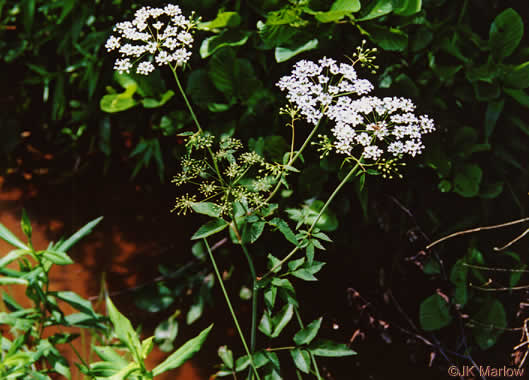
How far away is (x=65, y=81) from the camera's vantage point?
1784 mm

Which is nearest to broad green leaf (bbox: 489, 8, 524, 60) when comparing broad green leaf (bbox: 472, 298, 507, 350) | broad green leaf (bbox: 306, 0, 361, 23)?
broad green leaf (bbox: 306, 0, 361, 23)

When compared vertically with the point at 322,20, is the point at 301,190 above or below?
below

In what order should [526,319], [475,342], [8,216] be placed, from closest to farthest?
[526,319], [475,342], [8,216]

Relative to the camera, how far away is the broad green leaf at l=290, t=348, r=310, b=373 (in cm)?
102

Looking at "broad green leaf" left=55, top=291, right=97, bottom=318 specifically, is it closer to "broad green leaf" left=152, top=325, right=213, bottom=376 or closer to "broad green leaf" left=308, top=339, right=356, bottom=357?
"broad green leaf" left=152, top=325, right=213, bottom=376

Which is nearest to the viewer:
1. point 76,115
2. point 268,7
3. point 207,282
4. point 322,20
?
point 322,20

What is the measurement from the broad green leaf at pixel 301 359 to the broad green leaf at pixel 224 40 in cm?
71

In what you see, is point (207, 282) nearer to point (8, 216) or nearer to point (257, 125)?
point (257, 125)

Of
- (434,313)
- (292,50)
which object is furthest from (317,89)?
(434,313)

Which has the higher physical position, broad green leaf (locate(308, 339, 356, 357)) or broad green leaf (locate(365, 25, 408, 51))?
broad green leaf (locate(365, 25, 408, 51))

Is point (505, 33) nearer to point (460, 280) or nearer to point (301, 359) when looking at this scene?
point (460, 280)

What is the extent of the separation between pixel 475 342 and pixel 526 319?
0.19 metres

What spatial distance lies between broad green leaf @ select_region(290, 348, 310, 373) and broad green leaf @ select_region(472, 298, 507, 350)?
1.99 ft

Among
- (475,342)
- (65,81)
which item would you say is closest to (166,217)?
(65,81)
